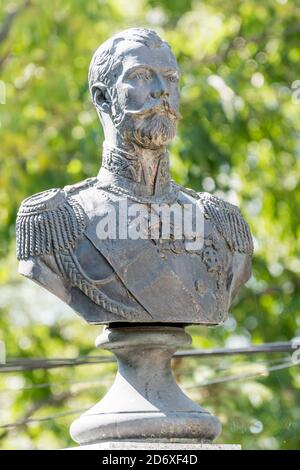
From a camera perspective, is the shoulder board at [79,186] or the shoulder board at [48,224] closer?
the shoulder board at [48,224]

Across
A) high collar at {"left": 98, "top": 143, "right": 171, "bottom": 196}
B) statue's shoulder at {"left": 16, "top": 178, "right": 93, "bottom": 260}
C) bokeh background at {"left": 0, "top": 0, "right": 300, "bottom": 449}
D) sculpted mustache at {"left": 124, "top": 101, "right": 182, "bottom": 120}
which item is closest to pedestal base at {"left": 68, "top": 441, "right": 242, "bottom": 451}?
statue's shoulder at {"left": 16, "top": 178, "right": 93, "bottom": 260}

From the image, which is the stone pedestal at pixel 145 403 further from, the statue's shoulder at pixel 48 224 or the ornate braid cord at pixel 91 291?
the statue's shoulder at pixel 48 224

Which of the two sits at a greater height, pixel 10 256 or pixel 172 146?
pixel 172 146

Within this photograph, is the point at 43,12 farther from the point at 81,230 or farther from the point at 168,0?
the point at 81,230

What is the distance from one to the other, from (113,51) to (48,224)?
851mm

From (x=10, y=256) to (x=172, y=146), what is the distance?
204 centimetres

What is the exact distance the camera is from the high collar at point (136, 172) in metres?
8.14

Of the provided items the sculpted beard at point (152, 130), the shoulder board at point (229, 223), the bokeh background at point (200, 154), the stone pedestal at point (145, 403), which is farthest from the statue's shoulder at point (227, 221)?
the bokeh background at point (200, 154)

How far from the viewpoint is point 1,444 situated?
539 inches

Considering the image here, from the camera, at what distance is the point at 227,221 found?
8.39 metres

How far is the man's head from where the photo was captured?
316 inches

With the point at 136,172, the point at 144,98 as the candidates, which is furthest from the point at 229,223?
the point at 144,98

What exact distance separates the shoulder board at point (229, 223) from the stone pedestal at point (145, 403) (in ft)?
1.75
